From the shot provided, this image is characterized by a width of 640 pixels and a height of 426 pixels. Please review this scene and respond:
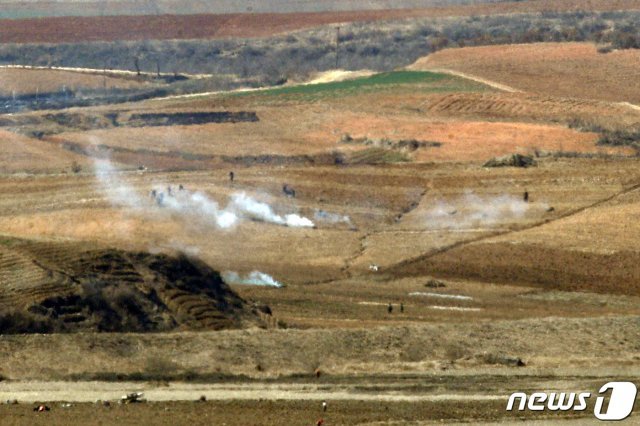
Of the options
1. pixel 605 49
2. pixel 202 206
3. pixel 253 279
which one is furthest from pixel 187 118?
pixel 253 279

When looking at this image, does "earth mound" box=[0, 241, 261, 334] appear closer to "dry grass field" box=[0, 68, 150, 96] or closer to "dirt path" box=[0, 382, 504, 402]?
"dirt path" box=[0, 382, 504, 402]

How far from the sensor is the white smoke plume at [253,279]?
49300 millimetres

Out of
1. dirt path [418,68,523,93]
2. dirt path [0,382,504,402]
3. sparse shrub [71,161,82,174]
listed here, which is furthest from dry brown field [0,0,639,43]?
dirt path [0,382,504,402]

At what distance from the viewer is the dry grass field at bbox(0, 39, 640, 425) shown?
1171 inches

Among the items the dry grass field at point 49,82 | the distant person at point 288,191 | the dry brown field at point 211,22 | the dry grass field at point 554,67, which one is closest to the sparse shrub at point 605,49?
the dry grass field at point 554,67

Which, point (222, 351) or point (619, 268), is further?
point (619, 268)

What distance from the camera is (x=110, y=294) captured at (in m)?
35.3

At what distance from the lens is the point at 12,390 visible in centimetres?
2880

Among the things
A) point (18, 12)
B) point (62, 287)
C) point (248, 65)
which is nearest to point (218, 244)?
point (62, 287)

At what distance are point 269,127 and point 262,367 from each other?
61328 millimetres

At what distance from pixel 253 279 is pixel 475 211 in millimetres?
15790

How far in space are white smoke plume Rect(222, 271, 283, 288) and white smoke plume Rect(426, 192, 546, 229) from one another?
12.0m

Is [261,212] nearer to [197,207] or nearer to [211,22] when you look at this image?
[197,207]

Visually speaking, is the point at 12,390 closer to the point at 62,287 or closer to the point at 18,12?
the point at 62,287
